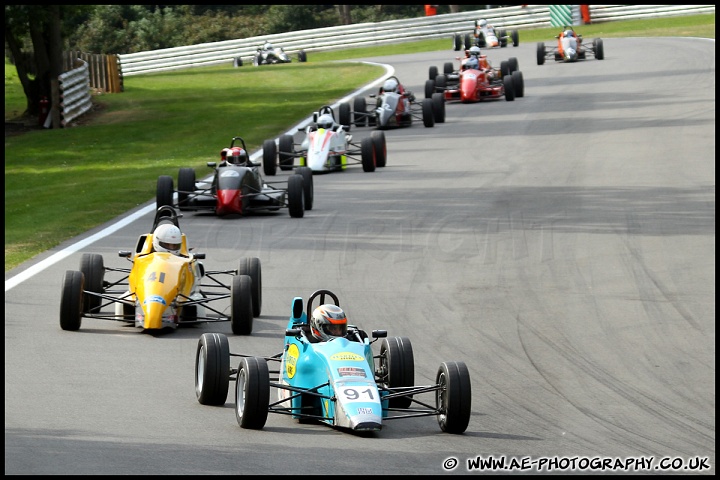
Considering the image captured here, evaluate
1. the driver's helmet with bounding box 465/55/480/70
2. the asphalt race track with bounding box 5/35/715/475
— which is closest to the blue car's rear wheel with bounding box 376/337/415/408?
the asphalt race track with bounding box 5/35/715/475

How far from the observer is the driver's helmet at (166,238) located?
14.5 metres

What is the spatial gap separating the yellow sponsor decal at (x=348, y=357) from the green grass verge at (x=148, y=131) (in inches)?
351

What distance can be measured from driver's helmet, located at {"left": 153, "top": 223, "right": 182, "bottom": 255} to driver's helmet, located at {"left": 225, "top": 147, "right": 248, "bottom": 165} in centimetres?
764

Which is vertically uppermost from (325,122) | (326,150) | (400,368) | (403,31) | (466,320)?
(403,31)

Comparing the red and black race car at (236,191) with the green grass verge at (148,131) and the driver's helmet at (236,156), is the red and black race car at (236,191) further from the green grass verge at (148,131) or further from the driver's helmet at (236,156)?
the green grass verge at (148,131)

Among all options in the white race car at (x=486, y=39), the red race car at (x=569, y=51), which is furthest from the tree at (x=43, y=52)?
the white race car at (x=486, y=39)

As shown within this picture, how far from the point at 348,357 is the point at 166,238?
4606mm

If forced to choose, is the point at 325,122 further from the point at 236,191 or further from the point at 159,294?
the point at 159,294

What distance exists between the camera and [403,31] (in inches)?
2552

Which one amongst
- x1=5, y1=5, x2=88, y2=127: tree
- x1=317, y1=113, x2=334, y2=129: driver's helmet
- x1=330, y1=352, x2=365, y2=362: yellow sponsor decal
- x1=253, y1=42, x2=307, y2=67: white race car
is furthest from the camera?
x1=253, y1=42, x2=307, y2=67: white race car

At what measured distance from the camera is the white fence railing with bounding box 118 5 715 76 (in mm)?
64500

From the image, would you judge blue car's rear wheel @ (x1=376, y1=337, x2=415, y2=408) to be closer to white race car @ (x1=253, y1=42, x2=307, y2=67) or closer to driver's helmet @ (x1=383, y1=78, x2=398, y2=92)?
driver's helmet @ (x1=383, y1=78, x2=398, y2=92)

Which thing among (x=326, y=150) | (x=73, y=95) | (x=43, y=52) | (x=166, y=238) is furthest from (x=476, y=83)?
(x=166, y=238)

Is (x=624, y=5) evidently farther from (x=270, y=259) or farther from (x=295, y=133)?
(x=270, y=259)
